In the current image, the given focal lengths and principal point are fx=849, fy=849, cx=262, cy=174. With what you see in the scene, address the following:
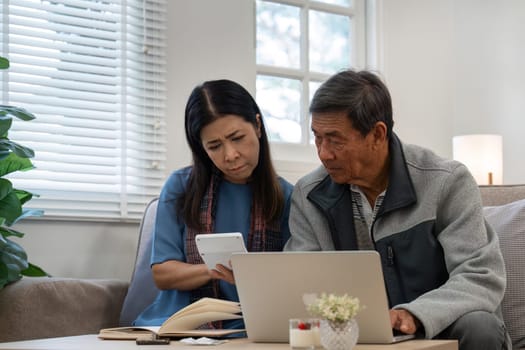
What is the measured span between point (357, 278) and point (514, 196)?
1.14 metres

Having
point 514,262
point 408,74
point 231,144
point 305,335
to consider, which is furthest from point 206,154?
point 408,74

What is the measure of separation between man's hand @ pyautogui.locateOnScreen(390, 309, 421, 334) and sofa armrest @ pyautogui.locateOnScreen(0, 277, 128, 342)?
1080 millimetres

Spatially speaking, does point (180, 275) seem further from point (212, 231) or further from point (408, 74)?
point (408, 74)

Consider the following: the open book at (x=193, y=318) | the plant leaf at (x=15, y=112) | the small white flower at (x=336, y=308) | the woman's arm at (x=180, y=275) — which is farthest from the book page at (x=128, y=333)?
the plant leaf at (x=15, y=112)

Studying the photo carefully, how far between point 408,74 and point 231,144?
6.65 feet

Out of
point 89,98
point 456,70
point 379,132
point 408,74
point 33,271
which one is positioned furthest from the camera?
point 456,70

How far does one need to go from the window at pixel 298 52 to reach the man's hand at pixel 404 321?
2.18m

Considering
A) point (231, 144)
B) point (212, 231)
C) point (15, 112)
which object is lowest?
point (212, 231)

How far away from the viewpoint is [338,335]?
4.64 ft

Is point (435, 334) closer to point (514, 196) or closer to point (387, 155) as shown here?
point (387, 155)

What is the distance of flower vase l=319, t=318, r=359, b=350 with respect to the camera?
4.64ft

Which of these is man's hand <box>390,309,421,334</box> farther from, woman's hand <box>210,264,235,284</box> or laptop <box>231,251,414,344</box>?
woman's hand <box>210,264,235,284</box>

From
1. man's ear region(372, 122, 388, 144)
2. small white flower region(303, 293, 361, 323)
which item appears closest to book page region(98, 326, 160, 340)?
small white flower region(303, 293, 361, 323)

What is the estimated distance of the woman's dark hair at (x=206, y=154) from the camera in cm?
237
